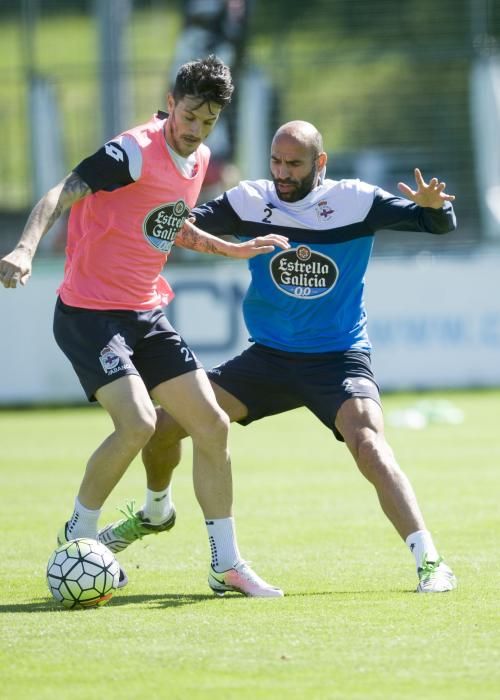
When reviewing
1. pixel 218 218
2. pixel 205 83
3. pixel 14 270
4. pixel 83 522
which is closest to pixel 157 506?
pixel 83 522

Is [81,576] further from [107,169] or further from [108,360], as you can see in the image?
[107,169]

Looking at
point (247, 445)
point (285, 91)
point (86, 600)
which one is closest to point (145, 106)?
point (285, 91)

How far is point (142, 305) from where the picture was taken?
7.17 m

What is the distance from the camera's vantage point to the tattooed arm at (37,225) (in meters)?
6.02

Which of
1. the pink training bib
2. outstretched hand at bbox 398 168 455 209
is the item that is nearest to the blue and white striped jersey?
outstretched hand at bbox 398 168 455 209

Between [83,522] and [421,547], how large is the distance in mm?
1694

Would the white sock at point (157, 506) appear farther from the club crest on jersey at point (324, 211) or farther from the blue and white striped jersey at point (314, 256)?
the club crest on jersey at point (324, 211)

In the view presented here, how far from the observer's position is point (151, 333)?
7.21 meters

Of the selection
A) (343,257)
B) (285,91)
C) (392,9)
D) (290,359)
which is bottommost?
(290,359)

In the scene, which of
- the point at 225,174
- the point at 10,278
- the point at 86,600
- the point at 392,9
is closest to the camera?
the point at 10,278

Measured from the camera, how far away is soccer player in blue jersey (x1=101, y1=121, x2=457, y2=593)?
7387mm

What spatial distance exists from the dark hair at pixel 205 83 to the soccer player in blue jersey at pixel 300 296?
52 centimetres

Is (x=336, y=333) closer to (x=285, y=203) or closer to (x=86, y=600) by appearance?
(x=285, y=203)

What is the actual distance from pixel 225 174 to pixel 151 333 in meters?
14.0
